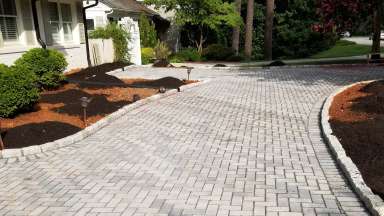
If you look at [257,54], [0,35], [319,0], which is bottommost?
[257,54]

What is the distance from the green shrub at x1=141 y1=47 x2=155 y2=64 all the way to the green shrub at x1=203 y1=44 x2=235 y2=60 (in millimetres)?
5577

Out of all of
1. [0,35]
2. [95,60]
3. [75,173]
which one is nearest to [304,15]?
[95,60]

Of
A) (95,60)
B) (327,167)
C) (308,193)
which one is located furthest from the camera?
(95,60)

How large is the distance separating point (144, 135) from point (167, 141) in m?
0.69

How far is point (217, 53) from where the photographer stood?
29672 mm

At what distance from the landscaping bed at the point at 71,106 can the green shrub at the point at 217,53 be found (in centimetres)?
1361

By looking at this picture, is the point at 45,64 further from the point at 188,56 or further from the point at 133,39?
the point at 188,56

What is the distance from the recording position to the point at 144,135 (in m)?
8.57

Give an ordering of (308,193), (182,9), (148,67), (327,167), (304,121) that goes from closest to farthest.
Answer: (308,193)
(327,167)
(304,121)
(148,67)
(182,9)

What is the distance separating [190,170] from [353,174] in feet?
8.08

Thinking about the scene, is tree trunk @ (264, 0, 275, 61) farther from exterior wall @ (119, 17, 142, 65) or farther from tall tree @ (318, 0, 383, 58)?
exterior wall @ (119, 17, 142, 65)

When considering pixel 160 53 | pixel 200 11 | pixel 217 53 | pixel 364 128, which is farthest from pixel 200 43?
pixel 364 128

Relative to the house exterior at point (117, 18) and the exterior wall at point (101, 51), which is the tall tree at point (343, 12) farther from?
the exterior wall at point (101, 51)

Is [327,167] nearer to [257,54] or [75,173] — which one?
[75,173]
